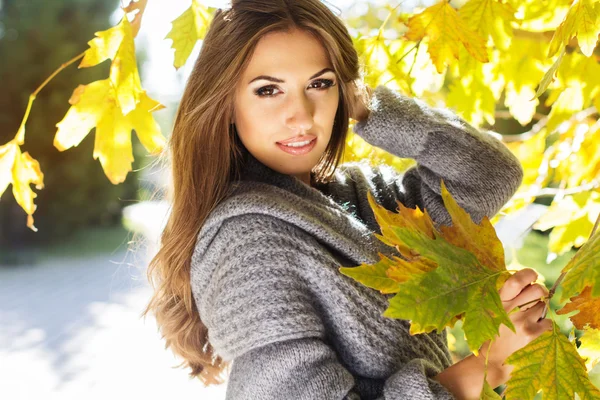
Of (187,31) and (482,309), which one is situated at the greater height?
(187,31)

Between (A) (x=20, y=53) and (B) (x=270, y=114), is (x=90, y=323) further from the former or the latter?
(B) (x=270, y=114)

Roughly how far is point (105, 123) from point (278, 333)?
1.30ft

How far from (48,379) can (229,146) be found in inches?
123

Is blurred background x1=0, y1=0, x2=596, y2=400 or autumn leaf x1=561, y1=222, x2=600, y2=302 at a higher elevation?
autumn leaf x1=561, y1=222, x2=600, y2=302

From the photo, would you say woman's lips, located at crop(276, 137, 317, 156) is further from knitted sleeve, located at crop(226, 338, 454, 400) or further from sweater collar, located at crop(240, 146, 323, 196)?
knitted sleeve, located at crop(226, 338, 454, 400)

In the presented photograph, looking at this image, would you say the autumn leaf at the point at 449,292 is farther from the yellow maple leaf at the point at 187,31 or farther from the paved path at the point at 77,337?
the paved path at the point at 77,337

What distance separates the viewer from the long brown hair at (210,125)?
3.25 feet

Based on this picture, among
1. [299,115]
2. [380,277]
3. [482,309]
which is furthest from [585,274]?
[299,115]

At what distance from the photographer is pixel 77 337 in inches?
171

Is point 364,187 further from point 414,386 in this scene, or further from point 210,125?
point 414,386

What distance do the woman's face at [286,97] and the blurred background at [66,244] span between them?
86.1 inches

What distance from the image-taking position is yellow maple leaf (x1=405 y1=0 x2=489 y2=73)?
946 mm

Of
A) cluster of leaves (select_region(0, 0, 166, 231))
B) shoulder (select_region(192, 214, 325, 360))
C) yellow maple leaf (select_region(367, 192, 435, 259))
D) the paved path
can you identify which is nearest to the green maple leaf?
yellow maple leaf (select_region(367, 192, 435, 259))

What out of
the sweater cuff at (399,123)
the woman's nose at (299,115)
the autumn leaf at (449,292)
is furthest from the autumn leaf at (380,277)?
the sweater cuff at (399,123)
